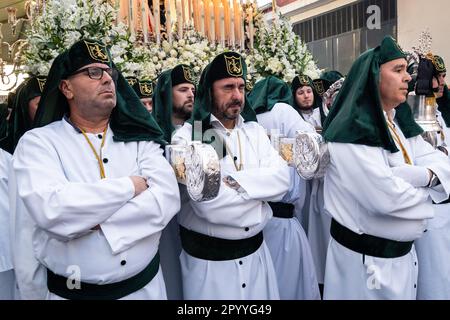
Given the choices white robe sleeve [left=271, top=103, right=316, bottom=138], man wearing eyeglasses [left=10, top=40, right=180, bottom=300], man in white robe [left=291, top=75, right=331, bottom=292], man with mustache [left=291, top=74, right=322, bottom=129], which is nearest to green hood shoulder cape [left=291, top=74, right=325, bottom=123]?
man with mustache [left=291, top=74, right=322, bottom=129]

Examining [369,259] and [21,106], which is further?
[21,106]

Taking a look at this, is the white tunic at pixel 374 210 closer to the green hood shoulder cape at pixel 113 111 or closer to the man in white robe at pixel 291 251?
the man in white robe at pixel 291 251

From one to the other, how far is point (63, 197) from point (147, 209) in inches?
16.3

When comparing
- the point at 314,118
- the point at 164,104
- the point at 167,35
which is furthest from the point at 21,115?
the point at 167,35

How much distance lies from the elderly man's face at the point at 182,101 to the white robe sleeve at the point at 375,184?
1791 mm

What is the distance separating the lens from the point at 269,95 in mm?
5230

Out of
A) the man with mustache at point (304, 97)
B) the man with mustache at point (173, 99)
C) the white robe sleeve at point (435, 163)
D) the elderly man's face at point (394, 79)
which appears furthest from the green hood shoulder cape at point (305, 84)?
the elderly man's face at point (394, 79)

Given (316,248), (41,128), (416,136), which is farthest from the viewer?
(316,248)

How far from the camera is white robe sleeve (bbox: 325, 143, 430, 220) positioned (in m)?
2.55

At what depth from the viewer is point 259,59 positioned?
265 inches

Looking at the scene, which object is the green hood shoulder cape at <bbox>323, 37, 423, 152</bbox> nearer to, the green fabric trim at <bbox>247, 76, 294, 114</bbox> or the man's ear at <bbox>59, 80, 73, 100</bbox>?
the man's ear at <bbox>59, 80, 73, 100</bbox>

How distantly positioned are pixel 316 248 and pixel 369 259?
4.38ft
